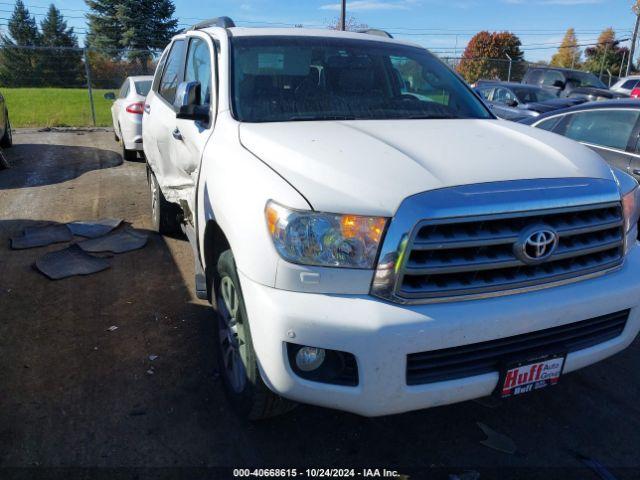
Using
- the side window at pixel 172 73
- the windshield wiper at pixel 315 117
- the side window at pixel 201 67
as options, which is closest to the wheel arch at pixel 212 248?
the windshield wiper at pixel 315 117

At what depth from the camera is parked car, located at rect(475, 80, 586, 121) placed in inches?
467

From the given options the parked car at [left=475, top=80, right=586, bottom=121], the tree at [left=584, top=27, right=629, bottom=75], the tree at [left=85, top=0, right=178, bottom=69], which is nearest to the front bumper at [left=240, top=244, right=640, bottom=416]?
the parked car at [left=475, top=80, right=586, bottom=121]

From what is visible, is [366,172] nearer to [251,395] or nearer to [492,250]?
[492,250]

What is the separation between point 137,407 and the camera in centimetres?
287

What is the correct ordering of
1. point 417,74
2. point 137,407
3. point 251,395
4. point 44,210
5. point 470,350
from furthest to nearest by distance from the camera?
point 44,210, point 417,74, point 137,407, point 251,395, point 470,350

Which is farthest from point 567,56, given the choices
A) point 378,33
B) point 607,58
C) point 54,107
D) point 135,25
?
point 378,33

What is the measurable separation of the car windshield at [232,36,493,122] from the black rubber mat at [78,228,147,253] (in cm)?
258

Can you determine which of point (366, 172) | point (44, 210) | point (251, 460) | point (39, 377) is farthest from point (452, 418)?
point (44, 210)

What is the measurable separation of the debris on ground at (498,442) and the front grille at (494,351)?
62 cm

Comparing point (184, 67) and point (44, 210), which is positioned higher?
point (184, 67)

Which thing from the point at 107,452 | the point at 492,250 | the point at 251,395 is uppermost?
the point at 492,250

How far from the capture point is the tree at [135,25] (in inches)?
1592

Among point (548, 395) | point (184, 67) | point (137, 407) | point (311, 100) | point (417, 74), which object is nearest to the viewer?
point (137, 407)

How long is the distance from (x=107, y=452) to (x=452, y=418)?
1.77m
